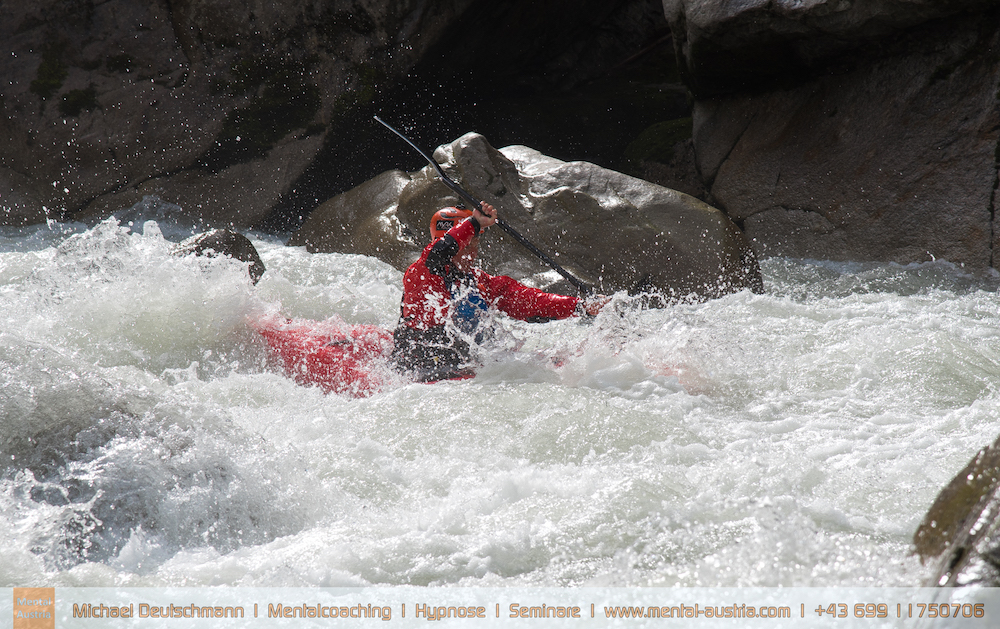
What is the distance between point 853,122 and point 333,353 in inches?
175

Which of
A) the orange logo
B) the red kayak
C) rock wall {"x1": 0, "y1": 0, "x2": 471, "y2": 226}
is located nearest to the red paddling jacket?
the red kayak

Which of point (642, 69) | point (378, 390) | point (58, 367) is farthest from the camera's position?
point (642, 69)

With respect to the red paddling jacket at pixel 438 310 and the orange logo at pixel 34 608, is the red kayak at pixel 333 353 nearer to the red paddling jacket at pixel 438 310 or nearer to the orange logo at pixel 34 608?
the red paddling jacket at pixel 438 310

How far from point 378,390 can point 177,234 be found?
4390 millimetres

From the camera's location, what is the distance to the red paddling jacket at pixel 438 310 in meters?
3.70

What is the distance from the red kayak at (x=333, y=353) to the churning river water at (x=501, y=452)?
110 millimetres

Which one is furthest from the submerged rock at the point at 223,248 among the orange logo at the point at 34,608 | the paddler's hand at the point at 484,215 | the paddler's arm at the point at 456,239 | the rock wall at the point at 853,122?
the rock wall at the point at 853,122

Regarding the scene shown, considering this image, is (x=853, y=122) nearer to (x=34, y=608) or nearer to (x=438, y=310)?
(x=438, y=310)

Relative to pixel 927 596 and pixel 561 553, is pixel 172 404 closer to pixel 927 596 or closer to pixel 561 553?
pixel 561 553

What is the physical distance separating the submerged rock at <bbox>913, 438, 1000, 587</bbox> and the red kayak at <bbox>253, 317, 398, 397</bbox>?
8.22ft

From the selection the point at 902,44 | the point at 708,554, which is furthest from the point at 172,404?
the point at 902,44

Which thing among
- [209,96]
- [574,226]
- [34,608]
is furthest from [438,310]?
[209,96]

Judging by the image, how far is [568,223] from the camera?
17.5ft

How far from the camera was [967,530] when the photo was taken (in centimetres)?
149
